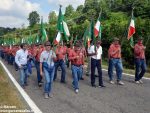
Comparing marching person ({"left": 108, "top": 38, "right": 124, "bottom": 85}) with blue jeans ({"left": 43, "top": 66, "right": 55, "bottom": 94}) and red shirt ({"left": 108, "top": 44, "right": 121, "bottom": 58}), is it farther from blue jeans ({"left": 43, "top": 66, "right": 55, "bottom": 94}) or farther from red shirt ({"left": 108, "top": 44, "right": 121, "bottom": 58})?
blue jeans ({"left": 43, "top": 66, "right": 55, "bottom": 94})

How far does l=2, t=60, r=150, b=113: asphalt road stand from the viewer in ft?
32.9

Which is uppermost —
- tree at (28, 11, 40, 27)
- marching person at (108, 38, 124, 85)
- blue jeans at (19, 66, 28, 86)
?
tree at (28, 11, 40, 27)

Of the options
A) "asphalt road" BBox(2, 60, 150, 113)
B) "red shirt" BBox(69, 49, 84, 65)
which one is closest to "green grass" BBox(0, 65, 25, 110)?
"asphalt road" BBox(2, 60, 150, 113)

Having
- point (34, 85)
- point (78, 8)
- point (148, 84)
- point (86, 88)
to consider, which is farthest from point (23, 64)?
point (78, 8)

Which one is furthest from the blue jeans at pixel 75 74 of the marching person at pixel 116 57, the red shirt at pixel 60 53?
the red shirt at pixel 60 53

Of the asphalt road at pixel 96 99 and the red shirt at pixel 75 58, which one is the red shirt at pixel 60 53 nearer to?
the asphalt road at pixel 96 99

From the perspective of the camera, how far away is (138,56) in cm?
1513

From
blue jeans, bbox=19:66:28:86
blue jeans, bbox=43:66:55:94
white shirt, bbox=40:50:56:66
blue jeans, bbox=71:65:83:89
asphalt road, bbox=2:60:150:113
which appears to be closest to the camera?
asphalt road, bbox=2:60:150:113

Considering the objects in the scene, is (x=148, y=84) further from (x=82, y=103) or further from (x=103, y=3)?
(x=103, y=3)

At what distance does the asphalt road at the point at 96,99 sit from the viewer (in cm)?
1003

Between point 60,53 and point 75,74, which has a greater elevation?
point 60,53

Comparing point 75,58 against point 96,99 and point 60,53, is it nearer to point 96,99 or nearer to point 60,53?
point 96,99

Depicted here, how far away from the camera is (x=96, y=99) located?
11.5 m

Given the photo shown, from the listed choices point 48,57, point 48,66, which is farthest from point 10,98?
point 48,57
